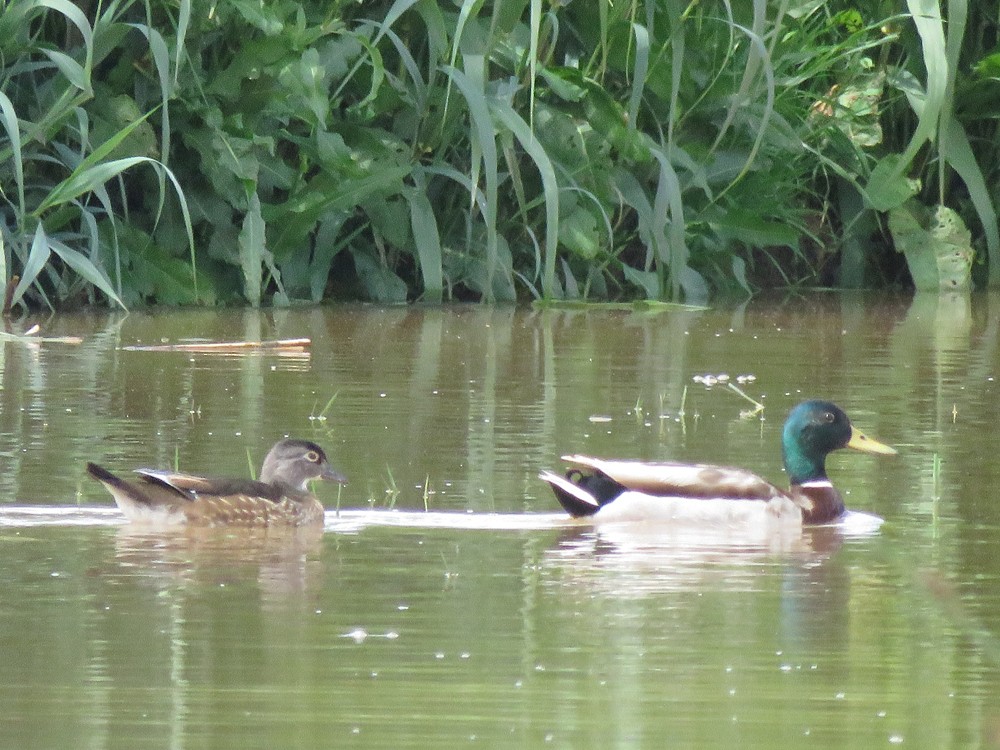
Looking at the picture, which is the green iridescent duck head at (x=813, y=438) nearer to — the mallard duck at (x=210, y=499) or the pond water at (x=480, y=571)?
the pond water at (x=480, y=571)

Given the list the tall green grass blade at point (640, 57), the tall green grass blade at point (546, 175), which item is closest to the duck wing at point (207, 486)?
the tall green grass blade at point (546, 175)

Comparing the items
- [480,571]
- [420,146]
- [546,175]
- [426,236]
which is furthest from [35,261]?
[480,571]

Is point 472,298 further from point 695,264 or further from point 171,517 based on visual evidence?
point 171,517

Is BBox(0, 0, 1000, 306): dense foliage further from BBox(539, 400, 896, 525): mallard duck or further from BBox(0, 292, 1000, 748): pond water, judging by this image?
BBox(539, 400, 896, 525): mallard duck

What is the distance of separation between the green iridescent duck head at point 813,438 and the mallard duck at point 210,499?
4.30 ft

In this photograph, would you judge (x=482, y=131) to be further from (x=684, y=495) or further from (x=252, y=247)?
(x=684, y=495)

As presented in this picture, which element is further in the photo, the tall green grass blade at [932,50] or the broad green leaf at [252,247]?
the broad green leaf at [252,247]

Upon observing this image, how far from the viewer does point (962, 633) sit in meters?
4.39

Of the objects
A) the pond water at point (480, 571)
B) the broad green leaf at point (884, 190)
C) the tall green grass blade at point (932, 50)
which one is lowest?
the pond water at point (480, 571)

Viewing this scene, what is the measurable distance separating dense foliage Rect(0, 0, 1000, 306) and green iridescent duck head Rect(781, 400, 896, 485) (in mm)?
2948

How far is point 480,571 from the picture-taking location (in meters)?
4.97

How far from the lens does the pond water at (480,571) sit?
12.0 ft

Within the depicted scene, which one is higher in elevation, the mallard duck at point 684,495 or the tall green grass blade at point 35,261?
the tall green grass blade at point 35,261

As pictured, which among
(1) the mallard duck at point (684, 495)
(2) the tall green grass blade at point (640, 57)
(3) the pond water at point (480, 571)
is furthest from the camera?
(2) the tall green grass blade at point (640, 57)
